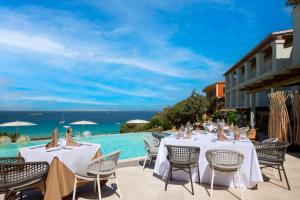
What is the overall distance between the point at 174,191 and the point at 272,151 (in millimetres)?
2122

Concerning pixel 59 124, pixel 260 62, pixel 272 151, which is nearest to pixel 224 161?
pixel 272 151

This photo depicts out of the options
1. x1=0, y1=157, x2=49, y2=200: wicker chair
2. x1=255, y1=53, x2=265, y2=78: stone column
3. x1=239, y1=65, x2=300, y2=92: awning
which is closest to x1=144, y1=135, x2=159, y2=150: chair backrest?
x1=0, y1=157, x2=49, y2=200: wicker chair

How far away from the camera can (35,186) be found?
13.2 feet

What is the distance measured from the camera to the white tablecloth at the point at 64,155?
4120 mm

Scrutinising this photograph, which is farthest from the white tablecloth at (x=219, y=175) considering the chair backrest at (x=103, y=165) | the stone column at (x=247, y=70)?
the stone column at (x=247, y=70)

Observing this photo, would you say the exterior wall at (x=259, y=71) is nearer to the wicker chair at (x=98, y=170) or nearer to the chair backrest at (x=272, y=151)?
the chair backrest at (x=272, y=151)

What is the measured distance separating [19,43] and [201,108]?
16339 mm

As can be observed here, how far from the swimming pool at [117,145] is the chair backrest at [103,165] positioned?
18.9 ft

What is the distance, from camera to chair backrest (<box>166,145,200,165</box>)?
16.3ft

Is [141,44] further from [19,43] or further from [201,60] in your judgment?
[19,43]

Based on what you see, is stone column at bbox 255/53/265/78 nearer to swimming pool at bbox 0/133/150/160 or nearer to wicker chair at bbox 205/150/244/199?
swimming pool at bbox 0/133/150/160

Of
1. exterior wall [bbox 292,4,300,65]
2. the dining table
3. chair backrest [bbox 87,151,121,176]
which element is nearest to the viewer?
the dining table

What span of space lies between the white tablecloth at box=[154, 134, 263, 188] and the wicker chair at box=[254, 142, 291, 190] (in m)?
0.26

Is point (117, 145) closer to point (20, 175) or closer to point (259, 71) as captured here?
point (20, 175)
